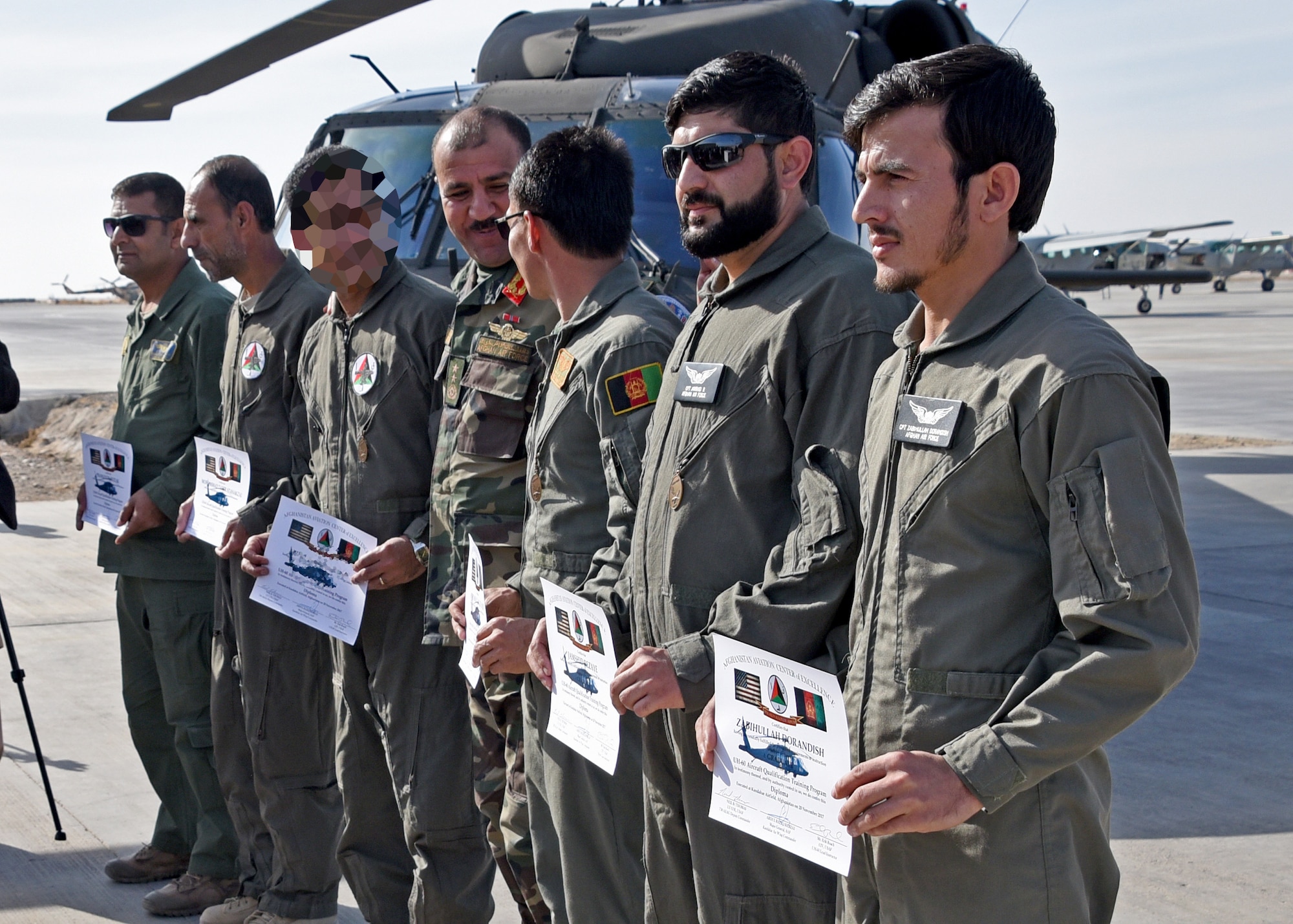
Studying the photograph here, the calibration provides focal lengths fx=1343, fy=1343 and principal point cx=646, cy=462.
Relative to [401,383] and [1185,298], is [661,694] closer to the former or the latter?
[401,383]

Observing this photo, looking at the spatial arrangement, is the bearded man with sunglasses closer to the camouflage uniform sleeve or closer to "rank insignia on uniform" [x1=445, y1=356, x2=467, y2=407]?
the camouflage uniform sleeve

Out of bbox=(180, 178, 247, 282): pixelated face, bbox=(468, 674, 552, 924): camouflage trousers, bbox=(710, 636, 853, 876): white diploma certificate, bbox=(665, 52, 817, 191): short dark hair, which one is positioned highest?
bbox=(665, 52, 817, 191): short dark hair

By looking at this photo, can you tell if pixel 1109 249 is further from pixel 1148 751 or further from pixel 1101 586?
pixel 1101 586

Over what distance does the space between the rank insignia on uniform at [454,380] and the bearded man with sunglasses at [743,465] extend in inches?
31.5

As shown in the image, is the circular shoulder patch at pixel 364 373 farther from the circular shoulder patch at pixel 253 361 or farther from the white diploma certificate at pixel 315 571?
the circular shoulder patch at pixel 253 361

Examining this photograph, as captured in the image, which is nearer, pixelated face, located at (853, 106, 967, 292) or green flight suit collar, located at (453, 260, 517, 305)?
pixelated face, located at (853, 106, 967, 292)

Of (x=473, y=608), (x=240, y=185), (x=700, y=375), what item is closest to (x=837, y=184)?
(x=240, y=185)

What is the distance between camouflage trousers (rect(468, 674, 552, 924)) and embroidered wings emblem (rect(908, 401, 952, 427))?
Result: 4.42ft

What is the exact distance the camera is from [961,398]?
1796 millimetres

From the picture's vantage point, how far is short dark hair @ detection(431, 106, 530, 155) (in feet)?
10.3

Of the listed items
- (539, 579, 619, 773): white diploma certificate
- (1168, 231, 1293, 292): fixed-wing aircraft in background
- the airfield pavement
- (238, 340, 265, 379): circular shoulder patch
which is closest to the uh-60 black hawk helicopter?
→ (238, 340, 265, 379): circular shoulder patch

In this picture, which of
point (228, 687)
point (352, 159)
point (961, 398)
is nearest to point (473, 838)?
point (228, 687)

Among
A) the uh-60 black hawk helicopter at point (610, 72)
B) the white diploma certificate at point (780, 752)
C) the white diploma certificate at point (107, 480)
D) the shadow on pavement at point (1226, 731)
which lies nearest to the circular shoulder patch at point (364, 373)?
the white diploma certificate at point (107, 480)

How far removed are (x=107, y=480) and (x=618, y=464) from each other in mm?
2163
